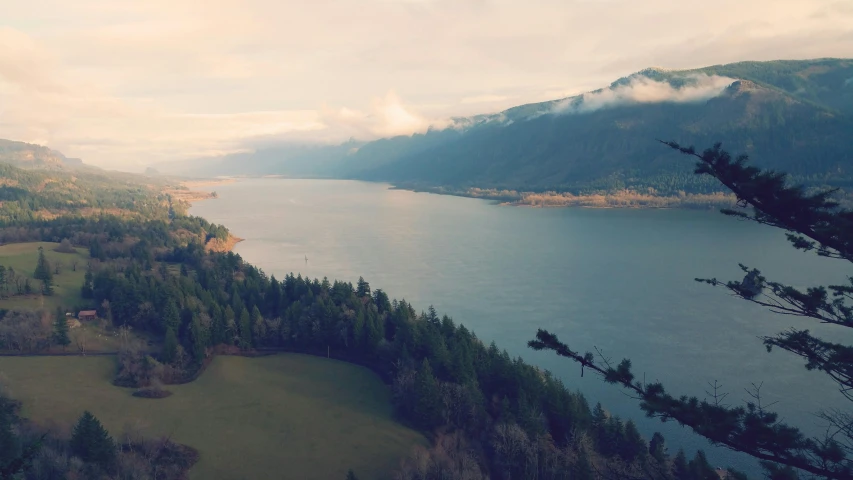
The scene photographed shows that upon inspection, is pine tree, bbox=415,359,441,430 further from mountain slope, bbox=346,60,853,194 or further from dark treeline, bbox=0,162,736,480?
mountain slope, bbox=346,60,853,194

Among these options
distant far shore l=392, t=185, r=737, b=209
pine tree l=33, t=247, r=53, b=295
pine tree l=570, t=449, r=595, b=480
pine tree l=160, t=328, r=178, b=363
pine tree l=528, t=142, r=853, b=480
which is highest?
distant far shore l=392, t=185, r=737, b=209

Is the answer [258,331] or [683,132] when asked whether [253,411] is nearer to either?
[258,331]

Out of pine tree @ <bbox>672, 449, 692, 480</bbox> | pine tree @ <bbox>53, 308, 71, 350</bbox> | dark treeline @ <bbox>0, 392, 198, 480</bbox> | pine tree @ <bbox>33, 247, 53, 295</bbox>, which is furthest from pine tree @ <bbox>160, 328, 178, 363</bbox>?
pine tree @ <bbox>672, 449, 692, 480</bbox>

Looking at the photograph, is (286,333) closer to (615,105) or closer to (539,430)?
(539,430)

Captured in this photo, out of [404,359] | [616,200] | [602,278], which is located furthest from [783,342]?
[616,200]

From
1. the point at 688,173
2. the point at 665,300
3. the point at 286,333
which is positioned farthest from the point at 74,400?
Result: the point at 688,173

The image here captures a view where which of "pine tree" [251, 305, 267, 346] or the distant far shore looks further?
the distant far shore
